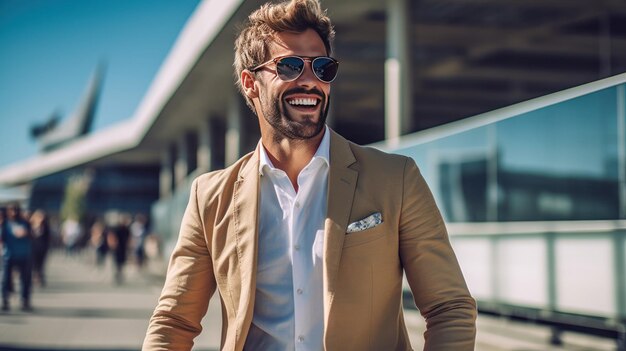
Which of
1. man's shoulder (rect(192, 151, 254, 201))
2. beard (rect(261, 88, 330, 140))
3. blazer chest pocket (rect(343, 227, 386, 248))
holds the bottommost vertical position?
blazer chest pocket (rect(343, 227, 386, 248))

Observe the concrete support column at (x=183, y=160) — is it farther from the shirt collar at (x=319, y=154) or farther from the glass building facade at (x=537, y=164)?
the shirt collar at (x=319, y=154)

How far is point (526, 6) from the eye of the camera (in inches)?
677

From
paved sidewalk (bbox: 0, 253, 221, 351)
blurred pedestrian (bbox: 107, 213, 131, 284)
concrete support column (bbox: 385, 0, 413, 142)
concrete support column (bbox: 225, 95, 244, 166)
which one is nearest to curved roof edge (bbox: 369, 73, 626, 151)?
concrete support column (bbox: 385, 0, 413, 142)

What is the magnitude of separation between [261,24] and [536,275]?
8.33 meters

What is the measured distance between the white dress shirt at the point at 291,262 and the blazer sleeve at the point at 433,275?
24 cm

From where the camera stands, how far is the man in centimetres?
210

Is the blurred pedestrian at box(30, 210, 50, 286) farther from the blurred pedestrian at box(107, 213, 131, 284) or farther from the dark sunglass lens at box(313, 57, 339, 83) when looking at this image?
the dark sunglass lens at box(313, 57, 339, 83)

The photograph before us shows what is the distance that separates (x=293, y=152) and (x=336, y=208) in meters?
0.28

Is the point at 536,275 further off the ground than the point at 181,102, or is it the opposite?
the point at 181,102

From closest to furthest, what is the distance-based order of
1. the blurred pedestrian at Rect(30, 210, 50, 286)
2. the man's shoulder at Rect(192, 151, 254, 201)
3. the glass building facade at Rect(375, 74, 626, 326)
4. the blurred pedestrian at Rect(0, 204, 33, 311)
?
the man's shoulder at Rect(192, 151, 254, 201)
the glass building facade at Rect(375, 74, 626, 326)
the blurred pedestrian at Rect(0, 204, 33, 311)
the blurred pedestrian at Rect(30, 210, 50, 286)

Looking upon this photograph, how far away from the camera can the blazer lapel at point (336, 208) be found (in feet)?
6.89

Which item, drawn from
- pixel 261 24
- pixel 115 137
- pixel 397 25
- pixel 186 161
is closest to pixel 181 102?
pixel 186 161

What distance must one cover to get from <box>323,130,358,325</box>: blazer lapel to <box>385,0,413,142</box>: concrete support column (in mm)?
14951

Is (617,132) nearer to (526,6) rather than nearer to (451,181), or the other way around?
(451,181)
